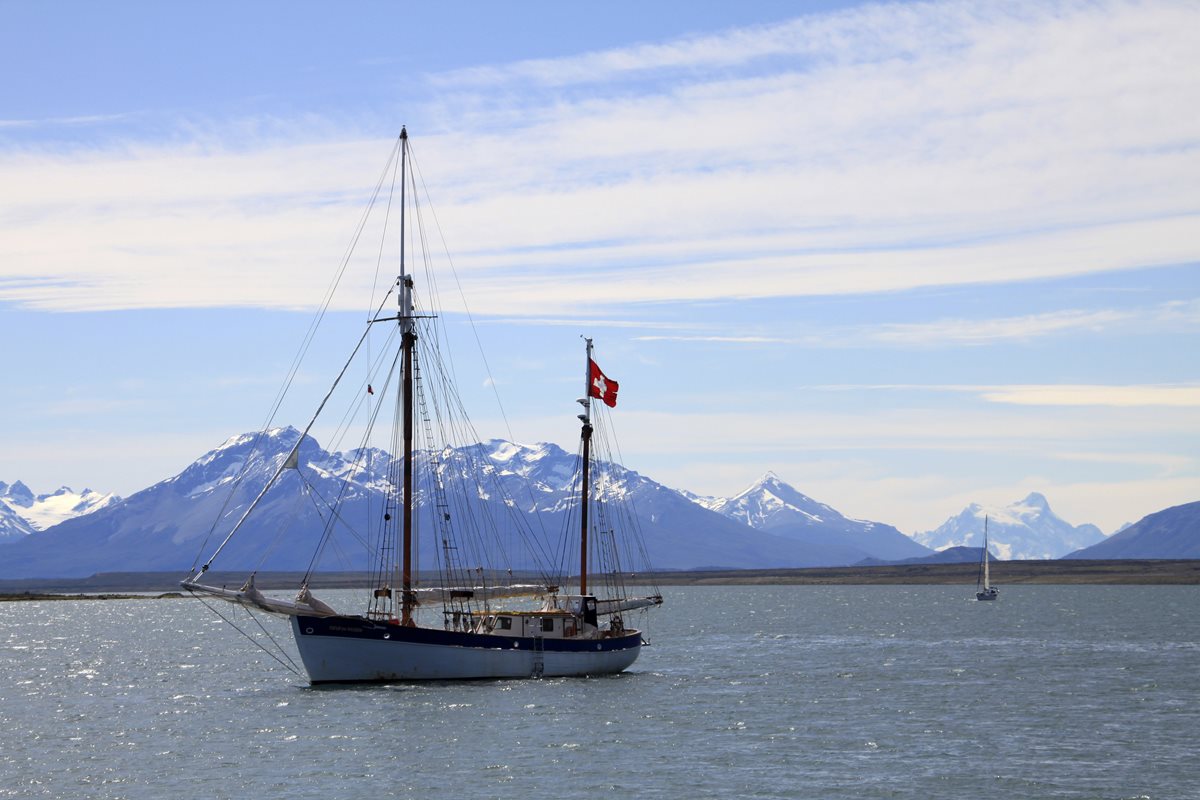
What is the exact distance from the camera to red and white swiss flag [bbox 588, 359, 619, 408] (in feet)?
323

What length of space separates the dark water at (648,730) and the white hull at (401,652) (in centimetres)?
142

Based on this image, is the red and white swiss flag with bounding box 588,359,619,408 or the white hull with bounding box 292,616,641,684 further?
the red and white swiss flag with bounding box 588,359,619,408

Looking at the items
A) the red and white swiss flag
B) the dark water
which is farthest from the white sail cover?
the red and white swiss flag

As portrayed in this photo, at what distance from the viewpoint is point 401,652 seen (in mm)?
84062

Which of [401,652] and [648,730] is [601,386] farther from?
[648,730]

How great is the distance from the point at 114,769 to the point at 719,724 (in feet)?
91.6

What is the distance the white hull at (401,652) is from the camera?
83500mm

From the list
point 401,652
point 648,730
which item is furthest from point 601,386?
point 648,730

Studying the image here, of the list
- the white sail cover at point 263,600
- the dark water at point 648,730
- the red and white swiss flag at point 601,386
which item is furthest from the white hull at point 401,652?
the red and white swiss flag at point 601,386

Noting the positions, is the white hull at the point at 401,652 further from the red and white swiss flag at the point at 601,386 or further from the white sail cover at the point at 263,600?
the red and white swiss flag at the point at 601,386

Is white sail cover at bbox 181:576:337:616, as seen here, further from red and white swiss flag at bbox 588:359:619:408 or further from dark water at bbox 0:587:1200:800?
red and white swiss flag at bbox 588:359:619:408

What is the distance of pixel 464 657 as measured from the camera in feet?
283

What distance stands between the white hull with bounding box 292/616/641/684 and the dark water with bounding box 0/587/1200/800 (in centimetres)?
142

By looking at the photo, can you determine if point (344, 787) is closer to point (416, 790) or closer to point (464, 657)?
point (416, 790)
